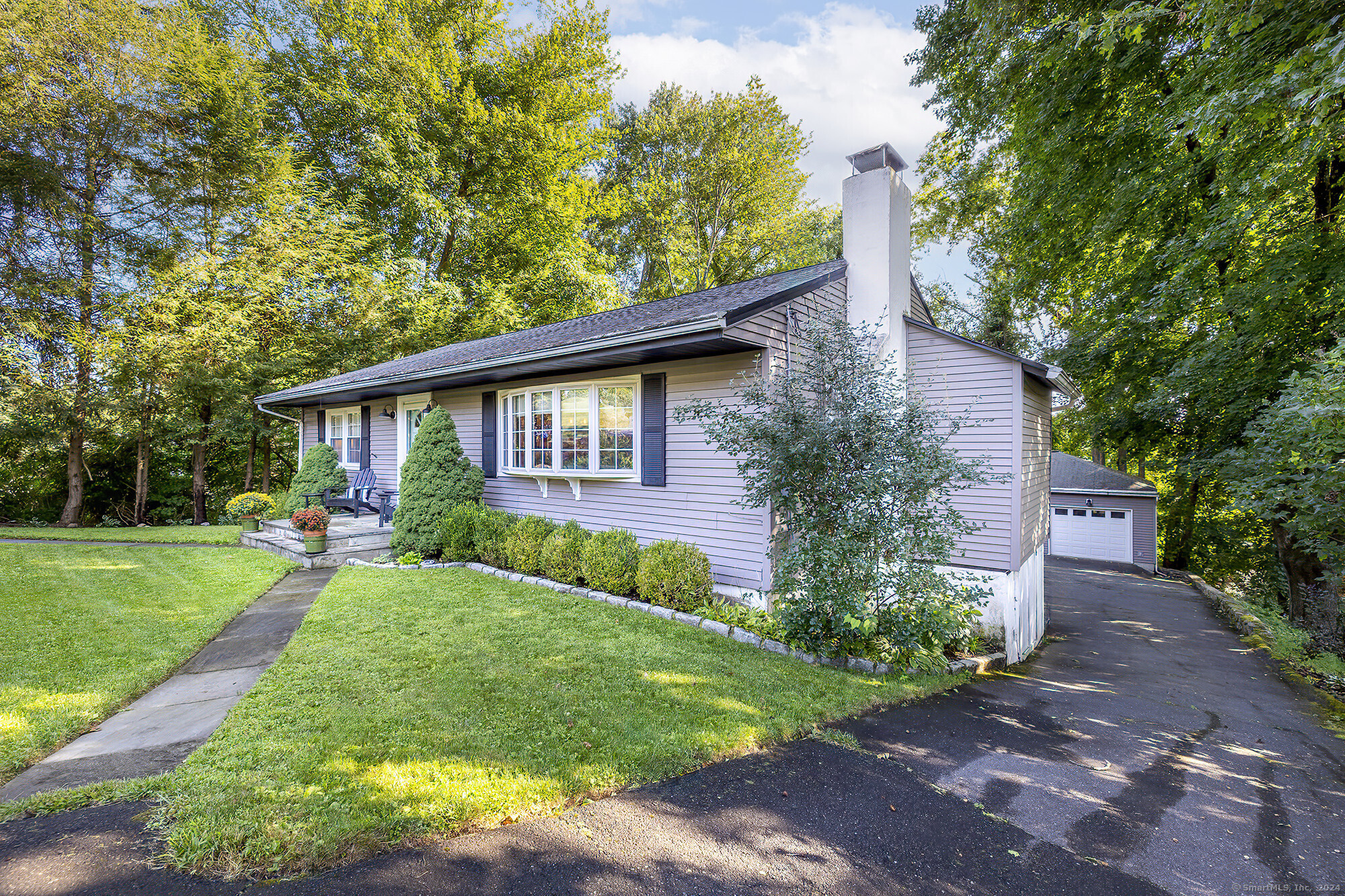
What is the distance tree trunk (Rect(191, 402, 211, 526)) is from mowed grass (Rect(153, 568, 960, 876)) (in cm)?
1221

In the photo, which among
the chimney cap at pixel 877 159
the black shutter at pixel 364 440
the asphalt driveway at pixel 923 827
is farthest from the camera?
the black shutter at pixel 364 440

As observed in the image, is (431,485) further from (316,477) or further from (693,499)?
(316,477)

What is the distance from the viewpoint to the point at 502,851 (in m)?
2.21

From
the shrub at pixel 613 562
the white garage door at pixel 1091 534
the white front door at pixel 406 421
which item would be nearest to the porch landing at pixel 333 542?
the white front door at pixel 406 421

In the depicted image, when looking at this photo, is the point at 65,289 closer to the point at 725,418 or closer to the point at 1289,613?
the point at 725,418

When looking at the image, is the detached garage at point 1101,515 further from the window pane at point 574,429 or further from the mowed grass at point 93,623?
the mowed grass at point 93,623

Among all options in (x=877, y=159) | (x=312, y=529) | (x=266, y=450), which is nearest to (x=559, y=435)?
(x=312, y=529)

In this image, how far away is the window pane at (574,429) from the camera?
695 centimetres

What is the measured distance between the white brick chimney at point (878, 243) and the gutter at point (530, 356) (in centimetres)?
284

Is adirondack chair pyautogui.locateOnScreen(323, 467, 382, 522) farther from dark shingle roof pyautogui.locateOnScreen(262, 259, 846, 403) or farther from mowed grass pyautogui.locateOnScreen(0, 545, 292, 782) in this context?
dark shingle roof pyautogui.locateOnScreen(262, 259, 846, 403)

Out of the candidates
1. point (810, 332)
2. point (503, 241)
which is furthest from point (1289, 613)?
point (503, 241)

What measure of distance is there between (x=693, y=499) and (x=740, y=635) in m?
1.71

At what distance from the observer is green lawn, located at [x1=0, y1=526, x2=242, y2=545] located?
10031mm

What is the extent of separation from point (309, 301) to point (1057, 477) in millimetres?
23530
